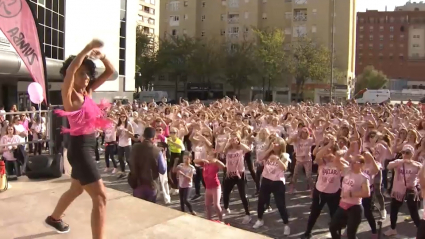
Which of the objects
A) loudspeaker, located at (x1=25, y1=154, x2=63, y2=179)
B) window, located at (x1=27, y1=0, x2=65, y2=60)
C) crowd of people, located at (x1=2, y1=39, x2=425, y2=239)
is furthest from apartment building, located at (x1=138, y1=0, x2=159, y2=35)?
loudspeaker, located at (x1=25, y1=154, x2=63, y2=179)

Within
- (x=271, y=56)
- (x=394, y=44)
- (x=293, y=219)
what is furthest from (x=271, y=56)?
(x=394, y=44)

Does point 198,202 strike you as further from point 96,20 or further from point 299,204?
point 96,20

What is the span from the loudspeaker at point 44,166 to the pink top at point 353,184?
13.2ft

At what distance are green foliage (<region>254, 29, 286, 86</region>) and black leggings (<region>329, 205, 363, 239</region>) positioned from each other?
1886 inches

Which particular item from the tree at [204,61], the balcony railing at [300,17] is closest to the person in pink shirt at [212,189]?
the tree at [204,61]

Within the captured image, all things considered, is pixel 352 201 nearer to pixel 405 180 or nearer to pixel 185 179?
pixel 405 180

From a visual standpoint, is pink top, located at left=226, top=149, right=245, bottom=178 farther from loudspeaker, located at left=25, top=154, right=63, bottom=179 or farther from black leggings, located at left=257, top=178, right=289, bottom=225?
loudspeaker, located at left=25, top=154, right=63, bottom=179

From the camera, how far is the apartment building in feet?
263

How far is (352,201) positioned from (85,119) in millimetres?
4213

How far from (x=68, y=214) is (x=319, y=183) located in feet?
13.6

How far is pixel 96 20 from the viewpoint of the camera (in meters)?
33.1

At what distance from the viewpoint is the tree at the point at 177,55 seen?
2264 inches

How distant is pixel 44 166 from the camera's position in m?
6.11

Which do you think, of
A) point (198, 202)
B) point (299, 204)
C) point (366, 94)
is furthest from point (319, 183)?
point (366, 94)
